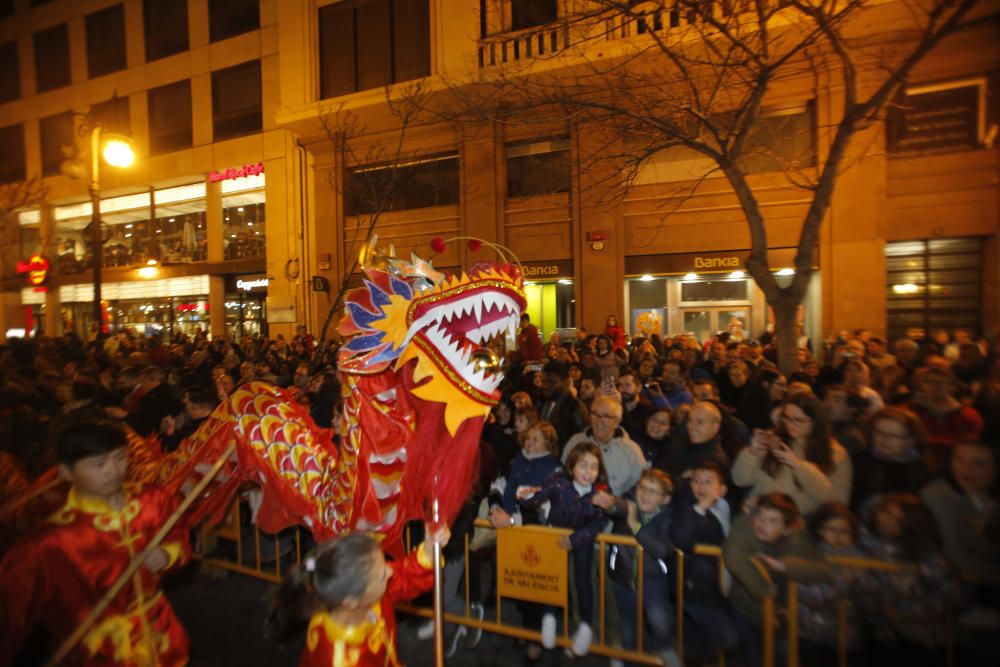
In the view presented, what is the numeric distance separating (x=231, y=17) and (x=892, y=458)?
67.5 ft

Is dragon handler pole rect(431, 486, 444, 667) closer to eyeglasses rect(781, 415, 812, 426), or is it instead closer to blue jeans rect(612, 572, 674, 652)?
blue jeans rect(612, 572, 674, 652)

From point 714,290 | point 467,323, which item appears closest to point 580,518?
point 467,323

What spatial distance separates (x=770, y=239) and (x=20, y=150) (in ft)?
90.4

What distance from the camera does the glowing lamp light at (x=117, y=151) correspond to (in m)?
8.98

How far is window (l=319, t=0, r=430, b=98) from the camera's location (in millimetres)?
14109

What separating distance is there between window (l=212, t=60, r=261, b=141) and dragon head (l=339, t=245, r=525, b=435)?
54.3 feet

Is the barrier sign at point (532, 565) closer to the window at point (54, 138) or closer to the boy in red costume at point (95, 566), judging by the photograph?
the boy in red costume at point (95, 566)

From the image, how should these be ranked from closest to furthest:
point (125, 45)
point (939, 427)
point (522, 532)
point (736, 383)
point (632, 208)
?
1. point (522, 532)
2. point (939, 427)
3. point (736, 383)
4. point (632, 208)
5. point (125, 45)

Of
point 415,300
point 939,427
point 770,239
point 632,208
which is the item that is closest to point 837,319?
point 770,239

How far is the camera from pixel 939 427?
4094mm

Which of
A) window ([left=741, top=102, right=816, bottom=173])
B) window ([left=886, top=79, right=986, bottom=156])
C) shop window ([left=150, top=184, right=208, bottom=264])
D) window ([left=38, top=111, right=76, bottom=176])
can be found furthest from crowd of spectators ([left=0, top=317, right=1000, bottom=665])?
window ([left=38, top=111, right=76, bottom=176])

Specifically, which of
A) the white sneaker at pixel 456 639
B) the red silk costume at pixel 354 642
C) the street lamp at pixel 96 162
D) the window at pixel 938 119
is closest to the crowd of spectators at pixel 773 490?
the white sneaker at pixel 456 639

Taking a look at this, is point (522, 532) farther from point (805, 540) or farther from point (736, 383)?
point (736, 383)

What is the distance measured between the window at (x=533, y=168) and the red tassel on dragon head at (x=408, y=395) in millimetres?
10444
